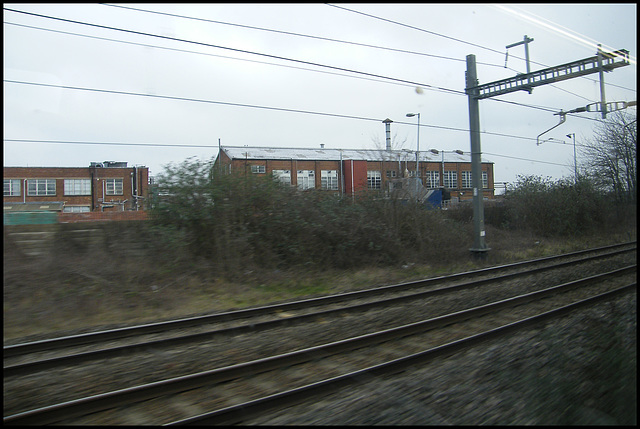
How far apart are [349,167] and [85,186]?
75.6 feet

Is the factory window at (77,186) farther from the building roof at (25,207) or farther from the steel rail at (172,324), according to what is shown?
the steel rail at (172,324)

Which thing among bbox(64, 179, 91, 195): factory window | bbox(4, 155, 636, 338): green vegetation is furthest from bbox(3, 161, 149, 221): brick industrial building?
bbox(4, 155, 636, 338): green vegetation

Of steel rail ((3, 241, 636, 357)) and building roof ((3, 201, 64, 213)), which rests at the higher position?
building roof ((3, 201, 64, 213))

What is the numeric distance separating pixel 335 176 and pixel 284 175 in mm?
24660

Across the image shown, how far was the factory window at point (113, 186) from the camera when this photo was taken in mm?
36094

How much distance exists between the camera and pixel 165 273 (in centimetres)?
1150

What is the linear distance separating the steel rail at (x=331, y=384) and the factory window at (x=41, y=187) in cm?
2722

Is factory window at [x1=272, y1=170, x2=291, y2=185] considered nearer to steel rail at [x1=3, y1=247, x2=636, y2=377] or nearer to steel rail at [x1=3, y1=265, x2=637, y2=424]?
steel rail at [x1=3, y1=247, x2=636, y2=377]

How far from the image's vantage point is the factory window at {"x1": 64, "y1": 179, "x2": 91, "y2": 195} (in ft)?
103

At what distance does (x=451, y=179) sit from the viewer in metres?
49.1

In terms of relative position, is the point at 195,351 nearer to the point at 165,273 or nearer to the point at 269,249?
the point at 165,273

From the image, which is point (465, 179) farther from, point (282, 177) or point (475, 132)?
point (282, 177)

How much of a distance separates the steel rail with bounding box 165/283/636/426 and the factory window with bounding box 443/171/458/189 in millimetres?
43158

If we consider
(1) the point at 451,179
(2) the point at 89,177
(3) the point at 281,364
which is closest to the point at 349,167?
(1) the point at 451,179
